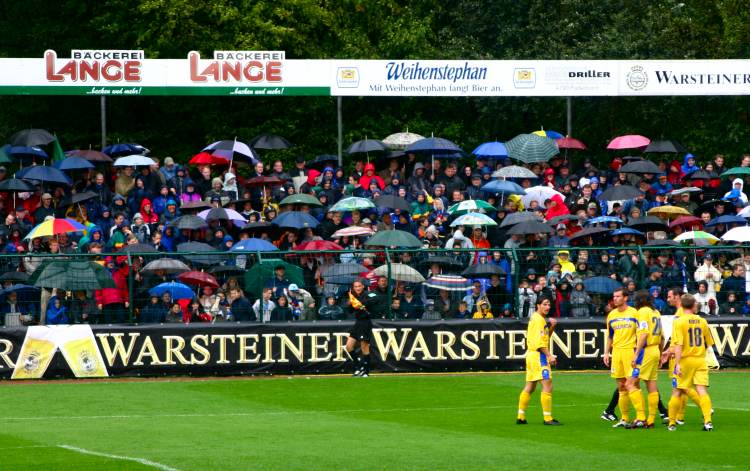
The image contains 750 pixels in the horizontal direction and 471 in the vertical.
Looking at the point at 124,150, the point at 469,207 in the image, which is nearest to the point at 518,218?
the point at 469,207

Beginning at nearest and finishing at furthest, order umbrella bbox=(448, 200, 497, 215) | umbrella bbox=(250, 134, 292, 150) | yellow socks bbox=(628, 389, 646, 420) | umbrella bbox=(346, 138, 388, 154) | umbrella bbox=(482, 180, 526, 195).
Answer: yellow socks bbox=(628, 389, 646, 420) < umbrella bbox=(448, 200, 497, 215) < umbrella bbox=(482, 180, 526, 195) < umbrella bbox=(346, 138, 388, 154) < umbrella bbox=(250, 134, 292, 150)

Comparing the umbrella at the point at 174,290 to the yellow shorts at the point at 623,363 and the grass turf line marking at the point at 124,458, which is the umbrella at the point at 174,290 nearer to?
the grass turf line marking at the point at 124,458

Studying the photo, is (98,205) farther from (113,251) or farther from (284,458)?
(284,458)

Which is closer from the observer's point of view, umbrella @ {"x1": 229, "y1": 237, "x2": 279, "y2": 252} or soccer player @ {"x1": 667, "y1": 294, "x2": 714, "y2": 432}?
soccer player @ {"x1": 667, "y1": 294, "x2": 714, "y2": 432}

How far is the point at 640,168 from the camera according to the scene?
31.0m

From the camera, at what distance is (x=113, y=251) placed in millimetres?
25953

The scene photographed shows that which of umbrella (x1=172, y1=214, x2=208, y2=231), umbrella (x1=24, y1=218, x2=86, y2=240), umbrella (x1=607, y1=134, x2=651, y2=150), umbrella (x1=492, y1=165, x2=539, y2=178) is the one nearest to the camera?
umbrella (x1=24, y1=218, x2=86, y2=240)

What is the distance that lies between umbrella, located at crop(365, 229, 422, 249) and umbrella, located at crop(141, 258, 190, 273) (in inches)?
155

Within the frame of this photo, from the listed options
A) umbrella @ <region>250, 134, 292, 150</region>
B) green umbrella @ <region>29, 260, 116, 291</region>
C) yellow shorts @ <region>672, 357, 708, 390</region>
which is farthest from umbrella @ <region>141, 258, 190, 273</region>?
yellow shorts @ <region>672, 357, 708, 390</region>

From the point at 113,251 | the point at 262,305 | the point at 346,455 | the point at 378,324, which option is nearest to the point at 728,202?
the point at 378,324

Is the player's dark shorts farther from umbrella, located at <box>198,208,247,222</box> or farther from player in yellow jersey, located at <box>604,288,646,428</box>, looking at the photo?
player in yellow jersey, located at <box>604,288,646,428</box>

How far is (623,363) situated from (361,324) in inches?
335

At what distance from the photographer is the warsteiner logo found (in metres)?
34.2

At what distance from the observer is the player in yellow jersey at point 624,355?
16.6 metres
